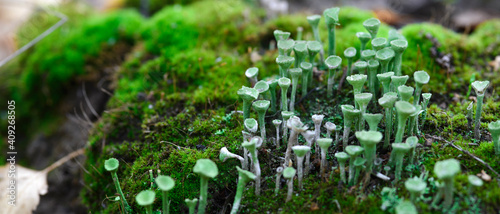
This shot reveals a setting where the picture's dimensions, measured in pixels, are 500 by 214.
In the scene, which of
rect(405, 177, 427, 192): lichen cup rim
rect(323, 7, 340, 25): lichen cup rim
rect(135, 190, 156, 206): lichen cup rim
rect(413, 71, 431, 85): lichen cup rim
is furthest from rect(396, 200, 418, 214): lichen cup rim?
rect(323, 7, 340, 25): lichen cup rim

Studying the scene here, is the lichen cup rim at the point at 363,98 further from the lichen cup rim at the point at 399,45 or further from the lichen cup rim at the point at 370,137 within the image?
the lichen cup rim at the point at 399,45

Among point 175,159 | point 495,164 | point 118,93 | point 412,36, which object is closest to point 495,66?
point 412,36

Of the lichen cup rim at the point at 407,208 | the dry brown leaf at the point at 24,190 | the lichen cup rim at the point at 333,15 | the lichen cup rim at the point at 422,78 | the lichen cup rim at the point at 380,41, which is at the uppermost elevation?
the lichen cup rim at the point at 333,15

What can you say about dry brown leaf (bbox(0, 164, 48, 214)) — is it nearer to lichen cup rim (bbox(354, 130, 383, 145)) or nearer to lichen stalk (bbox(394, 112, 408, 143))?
lichen cup rim (bbox(354, 130, 383, 145))

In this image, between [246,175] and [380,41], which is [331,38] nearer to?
[380,41]

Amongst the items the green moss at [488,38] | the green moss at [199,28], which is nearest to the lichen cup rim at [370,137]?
the green moss at [199,28]

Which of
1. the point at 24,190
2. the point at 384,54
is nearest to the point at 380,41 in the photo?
the point at 384,54

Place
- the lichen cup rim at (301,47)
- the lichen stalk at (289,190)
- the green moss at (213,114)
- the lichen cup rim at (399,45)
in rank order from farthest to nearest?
the lichen cup rim at (301,47) → the lichen cup rim at (399,45) → the green moss at (213,114) → the lichen stalk at (289,190)
